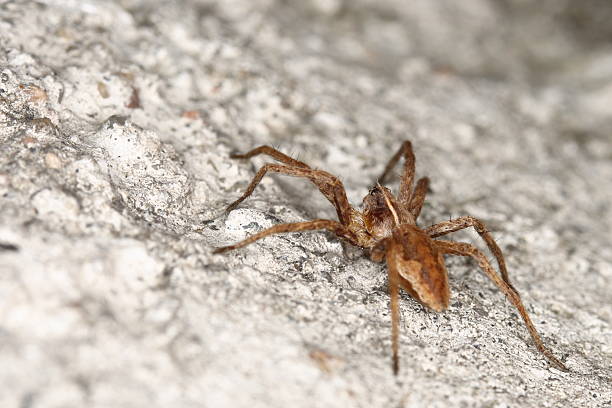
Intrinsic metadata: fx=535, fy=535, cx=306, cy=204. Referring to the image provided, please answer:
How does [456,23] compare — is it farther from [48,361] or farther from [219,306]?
[48,361]

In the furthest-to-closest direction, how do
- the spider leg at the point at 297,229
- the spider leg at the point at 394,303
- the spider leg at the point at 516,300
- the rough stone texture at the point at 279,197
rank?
1. the spider leg at the point at 516,300
2. the spider leg at the point at 297,229
3. the spider leg at the point at 394,303
4. the rough stone texture at the point at 279,197

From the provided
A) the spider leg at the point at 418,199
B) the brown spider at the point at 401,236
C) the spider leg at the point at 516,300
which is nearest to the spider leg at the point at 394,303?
the brown spider at the point at 401,236

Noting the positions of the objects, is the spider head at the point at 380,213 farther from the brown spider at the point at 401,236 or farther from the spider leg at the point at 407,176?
the spider leg at the point at 407,176

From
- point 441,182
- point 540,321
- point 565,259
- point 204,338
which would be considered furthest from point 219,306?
point 565,259

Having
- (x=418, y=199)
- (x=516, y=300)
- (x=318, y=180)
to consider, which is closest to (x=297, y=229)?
(x=318, y=180)

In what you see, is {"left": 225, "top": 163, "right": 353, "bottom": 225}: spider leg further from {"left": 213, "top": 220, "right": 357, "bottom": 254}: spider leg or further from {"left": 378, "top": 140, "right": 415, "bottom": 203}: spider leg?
{"left": 378, "top": 140, "right": 415, "bottom": 203}: spider leg

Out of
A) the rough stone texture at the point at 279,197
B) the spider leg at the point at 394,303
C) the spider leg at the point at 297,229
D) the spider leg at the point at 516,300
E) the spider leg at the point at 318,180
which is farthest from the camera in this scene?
the spider leg at the point at 318,180

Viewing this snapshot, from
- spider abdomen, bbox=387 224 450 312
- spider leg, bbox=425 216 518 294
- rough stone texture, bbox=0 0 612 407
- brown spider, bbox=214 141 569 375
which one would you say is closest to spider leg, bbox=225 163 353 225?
brown spider, bbox=214 141 569 375

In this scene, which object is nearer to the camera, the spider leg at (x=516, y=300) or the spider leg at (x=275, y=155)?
the spider leg at (x=516, y=300)
